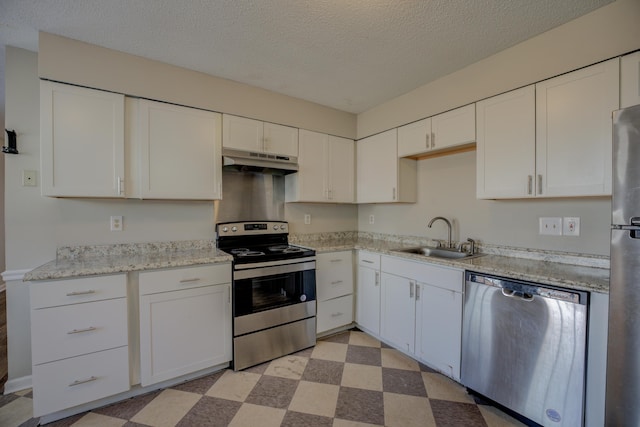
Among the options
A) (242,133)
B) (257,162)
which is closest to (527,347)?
(257,162)

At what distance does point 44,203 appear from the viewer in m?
2.04

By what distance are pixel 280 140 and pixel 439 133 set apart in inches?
58.1

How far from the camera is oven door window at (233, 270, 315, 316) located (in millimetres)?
2184

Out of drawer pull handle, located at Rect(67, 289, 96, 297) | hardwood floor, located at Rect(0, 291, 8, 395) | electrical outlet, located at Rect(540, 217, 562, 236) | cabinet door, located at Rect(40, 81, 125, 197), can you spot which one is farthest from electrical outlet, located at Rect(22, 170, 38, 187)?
electrical outlet, located at Rect(540, 217, 562, 236)

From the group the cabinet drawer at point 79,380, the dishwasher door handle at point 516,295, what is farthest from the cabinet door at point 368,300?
the cabinet drawer at point 79,380

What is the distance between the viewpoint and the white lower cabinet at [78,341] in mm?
1605

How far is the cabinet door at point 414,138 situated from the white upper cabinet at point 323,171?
2.23ft

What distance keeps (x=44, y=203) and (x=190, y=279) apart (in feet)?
3.99

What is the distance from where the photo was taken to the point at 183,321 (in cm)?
199

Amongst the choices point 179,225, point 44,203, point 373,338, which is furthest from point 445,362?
point 44,203

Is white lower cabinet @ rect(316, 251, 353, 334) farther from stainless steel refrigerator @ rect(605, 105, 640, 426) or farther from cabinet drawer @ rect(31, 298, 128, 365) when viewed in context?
stainless steel refrigerator @ rect(605, 105, 640, 426)

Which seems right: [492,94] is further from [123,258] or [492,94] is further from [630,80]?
[123,258]

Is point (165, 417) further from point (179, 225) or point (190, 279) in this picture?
point (179, 225)

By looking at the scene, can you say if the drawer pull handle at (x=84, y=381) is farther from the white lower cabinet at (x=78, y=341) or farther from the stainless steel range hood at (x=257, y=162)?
the stainless steel range hood at (x=257, y=162)
